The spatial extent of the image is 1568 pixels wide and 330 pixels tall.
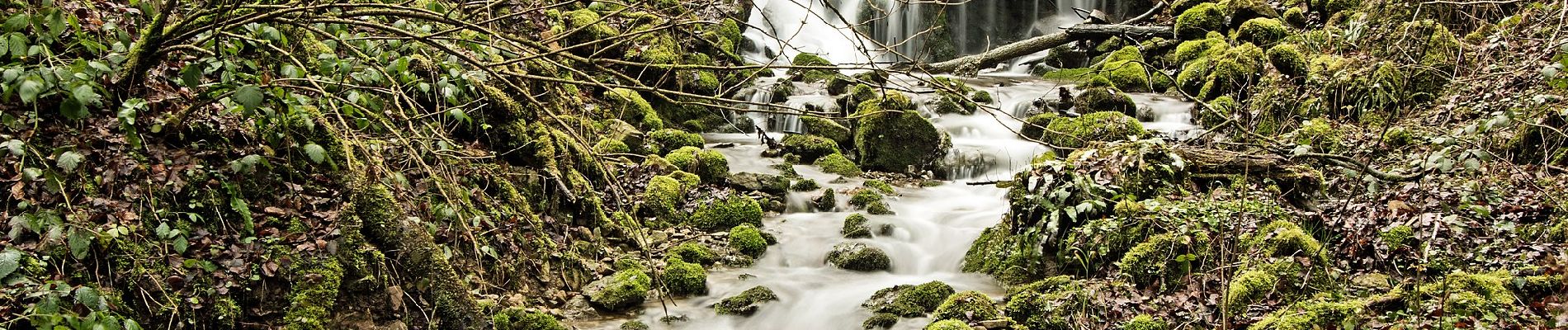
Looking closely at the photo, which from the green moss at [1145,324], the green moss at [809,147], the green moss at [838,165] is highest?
the green moss at [1145,324]

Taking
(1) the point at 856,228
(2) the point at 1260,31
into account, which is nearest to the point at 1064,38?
(2) the point at 1260,31

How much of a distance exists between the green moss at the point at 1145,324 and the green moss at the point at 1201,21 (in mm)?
9991

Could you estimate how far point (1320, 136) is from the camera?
7656 millimetres

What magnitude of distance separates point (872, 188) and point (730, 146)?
9.02 feet

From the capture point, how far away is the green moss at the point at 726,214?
8.28 m

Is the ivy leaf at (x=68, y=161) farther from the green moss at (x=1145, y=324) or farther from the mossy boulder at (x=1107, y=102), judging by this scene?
the mossy boulder at (x=1107, y=102)

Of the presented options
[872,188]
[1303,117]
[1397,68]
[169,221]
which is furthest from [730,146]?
[169,221]

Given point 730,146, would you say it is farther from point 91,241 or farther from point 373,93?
point 91,241

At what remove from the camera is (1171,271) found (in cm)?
535

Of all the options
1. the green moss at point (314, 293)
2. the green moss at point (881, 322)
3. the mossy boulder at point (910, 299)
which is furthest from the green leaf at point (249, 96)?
the mossy boulder at point (910, 299)

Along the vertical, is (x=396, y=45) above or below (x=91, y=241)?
above

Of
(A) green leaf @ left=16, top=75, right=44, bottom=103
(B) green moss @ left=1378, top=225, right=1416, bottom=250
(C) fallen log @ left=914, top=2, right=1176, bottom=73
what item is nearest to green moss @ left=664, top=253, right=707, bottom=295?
(A) green leaf @ left=16, top=75, right=44, bottom=103

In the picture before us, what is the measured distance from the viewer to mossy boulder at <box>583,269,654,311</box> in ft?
20.1

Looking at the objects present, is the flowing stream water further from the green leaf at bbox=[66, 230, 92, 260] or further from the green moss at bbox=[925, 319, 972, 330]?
the green leaf at bbox=[66, 230, 92, 260]
